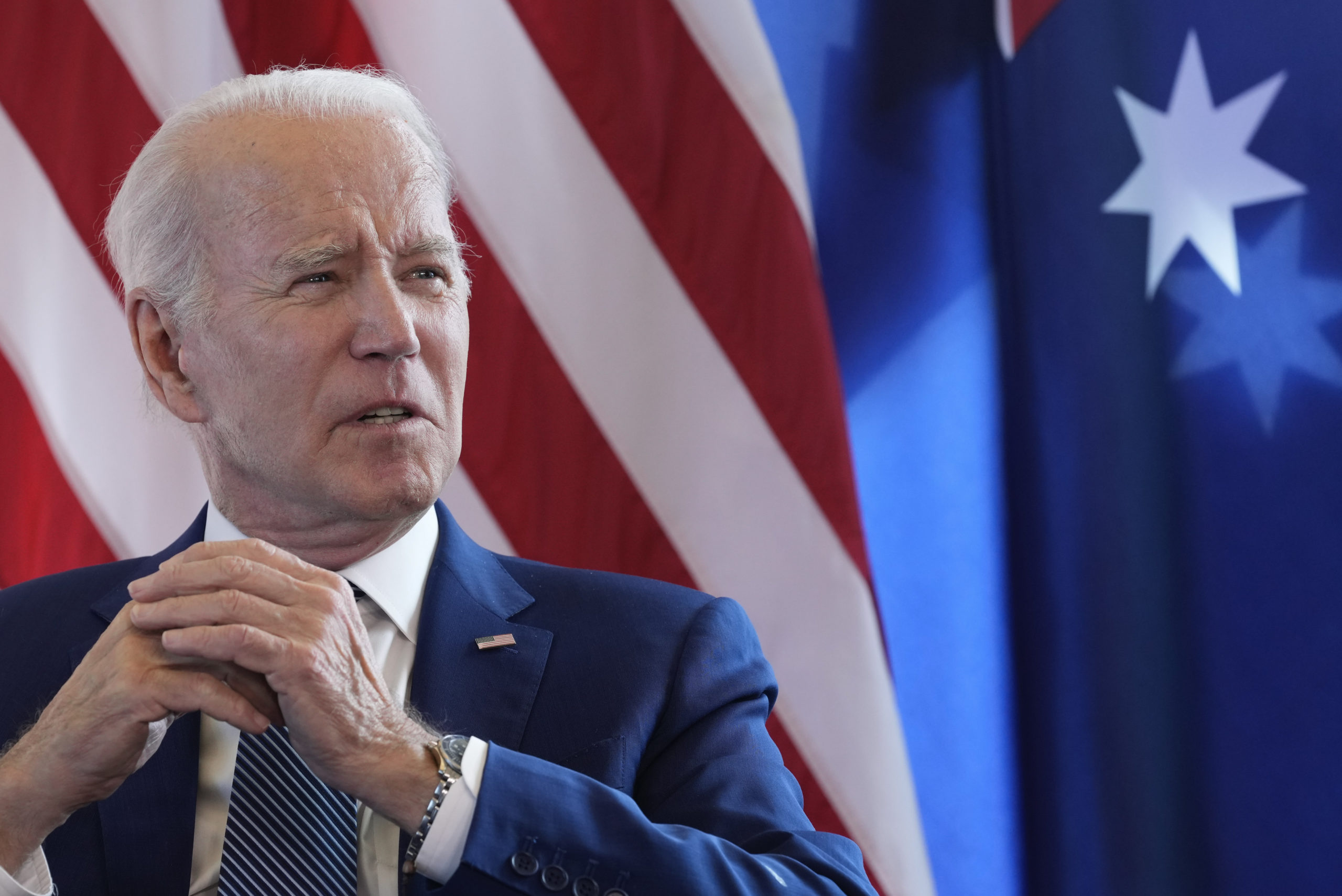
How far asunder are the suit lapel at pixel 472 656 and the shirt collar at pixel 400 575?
0.02 meters

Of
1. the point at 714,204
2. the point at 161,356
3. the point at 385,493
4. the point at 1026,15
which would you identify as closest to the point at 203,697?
the point at 385,493

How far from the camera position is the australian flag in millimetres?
2303

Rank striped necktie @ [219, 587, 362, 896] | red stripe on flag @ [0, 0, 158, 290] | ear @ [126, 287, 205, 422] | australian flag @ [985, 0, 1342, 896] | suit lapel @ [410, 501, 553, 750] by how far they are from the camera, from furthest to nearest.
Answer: red stripe on flag @ [0, 0, 158, 290]
australian flag @ [985, 0, 1342, 896]
ear @ [126, 287, 205, 422]
suit lapel @ [410, 501, 553, 750]
striped necktie @ [219, 587, 362, 896]

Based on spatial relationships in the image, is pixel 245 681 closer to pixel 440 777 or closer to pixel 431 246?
pixel 440 777

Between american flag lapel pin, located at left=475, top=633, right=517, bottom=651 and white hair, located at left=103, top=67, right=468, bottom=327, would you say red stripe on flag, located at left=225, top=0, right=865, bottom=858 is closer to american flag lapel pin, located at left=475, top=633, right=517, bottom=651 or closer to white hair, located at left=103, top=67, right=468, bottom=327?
white hair, located at left=103, top=67, right=468, bottom=327

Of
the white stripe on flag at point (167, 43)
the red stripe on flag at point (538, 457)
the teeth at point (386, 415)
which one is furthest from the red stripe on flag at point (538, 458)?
the teeth at point (386, 415)

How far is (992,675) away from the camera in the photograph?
2543mm

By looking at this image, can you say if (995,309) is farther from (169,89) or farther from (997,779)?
(169,89)

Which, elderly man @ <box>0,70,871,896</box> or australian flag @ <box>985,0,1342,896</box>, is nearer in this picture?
elderly man @ <box>0,70,871,896</box>

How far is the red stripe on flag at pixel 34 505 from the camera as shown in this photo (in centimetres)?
251

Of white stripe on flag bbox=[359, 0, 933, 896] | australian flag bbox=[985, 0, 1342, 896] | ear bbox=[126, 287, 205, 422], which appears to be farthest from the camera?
white stripe on flag bbox=[359, 0, 933, 896]

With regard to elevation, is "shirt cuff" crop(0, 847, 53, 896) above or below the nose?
below

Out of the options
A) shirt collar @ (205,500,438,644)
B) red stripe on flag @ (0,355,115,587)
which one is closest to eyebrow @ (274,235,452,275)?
shirt collar @ (205,500,438,644)

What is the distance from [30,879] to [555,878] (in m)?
0.59
